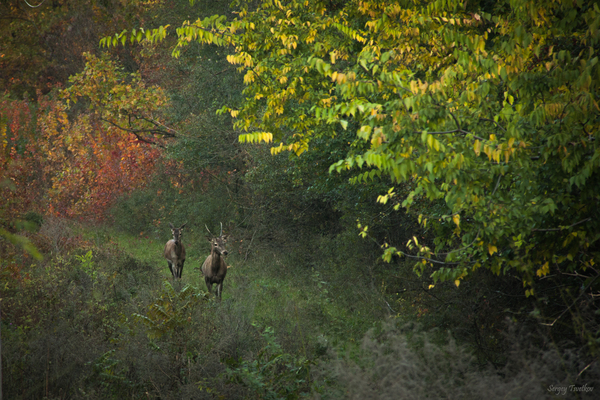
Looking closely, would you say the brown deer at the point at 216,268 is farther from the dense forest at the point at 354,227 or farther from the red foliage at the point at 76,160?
the red foliage at the point at 76,160

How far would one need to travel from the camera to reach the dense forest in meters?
4.81

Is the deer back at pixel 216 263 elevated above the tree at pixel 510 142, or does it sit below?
below

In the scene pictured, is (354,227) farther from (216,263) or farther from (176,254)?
(176,254)

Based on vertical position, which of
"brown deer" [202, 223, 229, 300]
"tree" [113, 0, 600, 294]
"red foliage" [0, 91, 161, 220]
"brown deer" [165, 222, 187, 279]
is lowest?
"red foliage" [0, 91, 161, 220]

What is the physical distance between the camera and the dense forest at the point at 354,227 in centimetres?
481

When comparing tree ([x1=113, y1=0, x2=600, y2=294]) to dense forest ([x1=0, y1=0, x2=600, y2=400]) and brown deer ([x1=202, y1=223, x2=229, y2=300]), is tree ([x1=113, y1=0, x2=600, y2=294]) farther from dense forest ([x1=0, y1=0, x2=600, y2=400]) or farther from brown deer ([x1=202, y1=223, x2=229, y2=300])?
brown deer ([x1=202, y1=223, x2=229, y2=300])

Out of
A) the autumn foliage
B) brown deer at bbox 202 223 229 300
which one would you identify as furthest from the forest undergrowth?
the autumn foliage

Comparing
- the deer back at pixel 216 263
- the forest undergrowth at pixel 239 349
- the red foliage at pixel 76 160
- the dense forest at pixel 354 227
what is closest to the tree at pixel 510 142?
the dense forest at pixel 354 227

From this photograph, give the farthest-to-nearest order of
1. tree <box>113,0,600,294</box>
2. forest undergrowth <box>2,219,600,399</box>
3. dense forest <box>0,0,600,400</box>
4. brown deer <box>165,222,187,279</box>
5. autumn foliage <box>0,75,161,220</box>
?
autumn foliage <box>0,75,161,220</box> → brown deer <box>165,222,187,279</box> → dense forest <box>0,0,600,400</box> → tree <box>113,0,600,294</box> → forest undergrowth <box>2,219,600,399</box>

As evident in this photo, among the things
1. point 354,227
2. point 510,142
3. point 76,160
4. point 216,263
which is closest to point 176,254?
point 216,263

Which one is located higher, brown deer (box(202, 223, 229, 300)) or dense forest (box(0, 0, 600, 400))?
dense forest (box(0, 0, 600, 400))

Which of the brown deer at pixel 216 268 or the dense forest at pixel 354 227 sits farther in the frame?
the brown deer at pixel 216 268

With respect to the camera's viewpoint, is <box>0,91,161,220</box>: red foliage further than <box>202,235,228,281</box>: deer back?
Yes

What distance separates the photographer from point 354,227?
12719mm
